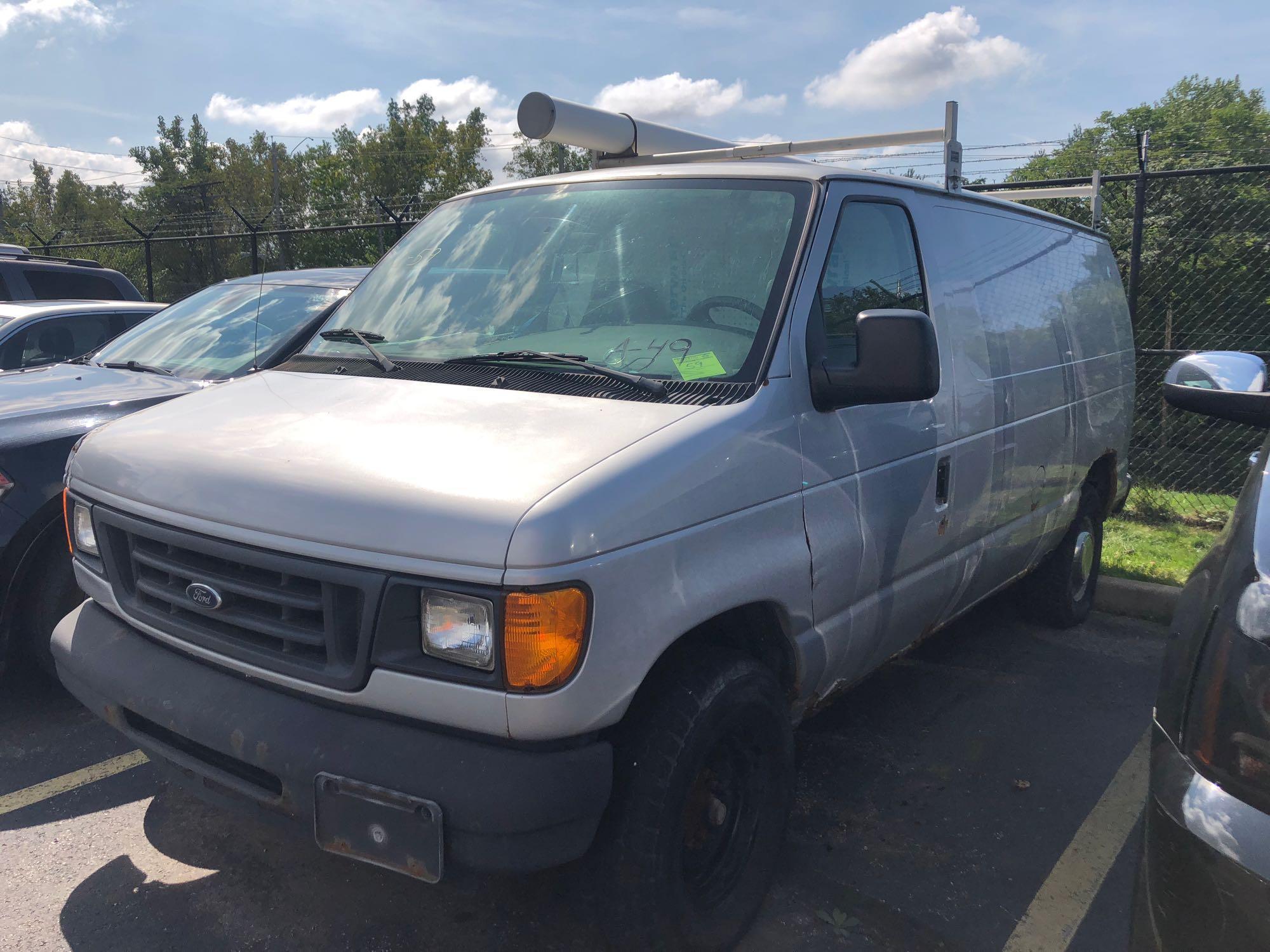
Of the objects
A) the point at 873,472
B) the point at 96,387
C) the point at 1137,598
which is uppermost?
the point at 96,387

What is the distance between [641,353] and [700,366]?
196mm

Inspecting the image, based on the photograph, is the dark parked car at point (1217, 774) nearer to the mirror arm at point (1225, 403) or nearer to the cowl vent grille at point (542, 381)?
the mirror arm at point (1225, 403)

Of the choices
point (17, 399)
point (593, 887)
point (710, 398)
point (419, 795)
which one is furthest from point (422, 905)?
point (17, 399)

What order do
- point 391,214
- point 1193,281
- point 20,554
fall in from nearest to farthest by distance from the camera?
point 20,554 < point 391,214 < point 1193,281

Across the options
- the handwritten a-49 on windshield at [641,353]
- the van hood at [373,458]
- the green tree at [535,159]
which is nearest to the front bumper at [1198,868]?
the van hood at [373,458]

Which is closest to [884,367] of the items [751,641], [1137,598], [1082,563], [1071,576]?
[751,641]

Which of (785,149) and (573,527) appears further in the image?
(785,149)

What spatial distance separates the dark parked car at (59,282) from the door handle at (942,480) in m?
7.62

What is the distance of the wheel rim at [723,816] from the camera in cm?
251

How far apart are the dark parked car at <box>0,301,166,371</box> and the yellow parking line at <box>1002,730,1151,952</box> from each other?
643 cm

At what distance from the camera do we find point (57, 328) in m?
6.80

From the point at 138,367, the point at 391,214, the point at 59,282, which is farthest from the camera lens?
the point at 391,214

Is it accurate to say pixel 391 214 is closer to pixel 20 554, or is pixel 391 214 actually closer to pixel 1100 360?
pixel 20 554

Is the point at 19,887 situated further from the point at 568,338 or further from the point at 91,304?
the point at 91,304
